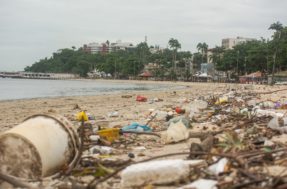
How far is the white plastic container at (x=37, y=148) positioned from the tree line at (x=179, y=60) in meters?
58.3

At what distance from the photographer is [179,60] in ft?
361

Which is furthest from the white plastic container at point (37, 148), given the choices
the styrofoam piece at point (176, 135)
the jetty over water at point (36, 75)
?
the jetty over water at point (36, 75)

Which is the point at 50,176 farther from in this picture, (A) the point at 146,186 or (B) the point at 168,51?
(B) the point at 168,51

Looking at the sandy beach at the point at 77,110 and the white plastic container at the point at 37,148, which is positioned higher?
the white plastic container at the point at 37,148

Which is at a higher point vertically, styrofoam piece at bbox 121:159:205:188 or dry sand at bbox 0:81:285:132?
styrofoam piece at bbox 121:159:205:188

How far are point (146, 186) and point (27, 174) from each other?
1.18 m

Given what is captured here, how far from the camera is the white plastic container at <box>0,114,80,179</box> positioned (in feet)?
13.0

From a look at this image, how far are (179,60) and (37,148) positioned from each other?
351 ft

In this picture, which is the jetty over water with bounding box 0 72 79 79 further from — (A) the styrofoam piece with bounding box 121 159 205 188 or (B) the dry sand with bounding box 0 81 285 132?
(A) the styrofoam piece with bounding box 121 159 205 188

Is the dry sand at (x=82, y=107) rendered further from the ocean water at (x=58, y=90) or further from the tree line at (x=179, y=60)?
the tree line at (x=179, y=60)

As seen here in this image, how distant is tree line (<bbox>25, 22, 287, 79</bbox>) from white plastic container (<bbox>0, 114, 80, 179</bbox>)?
2293 inches

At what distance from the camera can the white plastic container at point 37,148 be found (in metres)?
3.98

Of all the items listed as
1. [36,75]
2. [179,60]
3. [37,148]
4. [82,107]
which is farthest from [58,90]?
[36,75]

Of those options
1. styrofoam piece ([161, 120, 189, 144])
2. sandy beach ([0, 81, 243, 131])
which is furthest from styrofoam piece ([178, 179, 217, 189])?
sandy beach ([0, 81, 243, 131])
